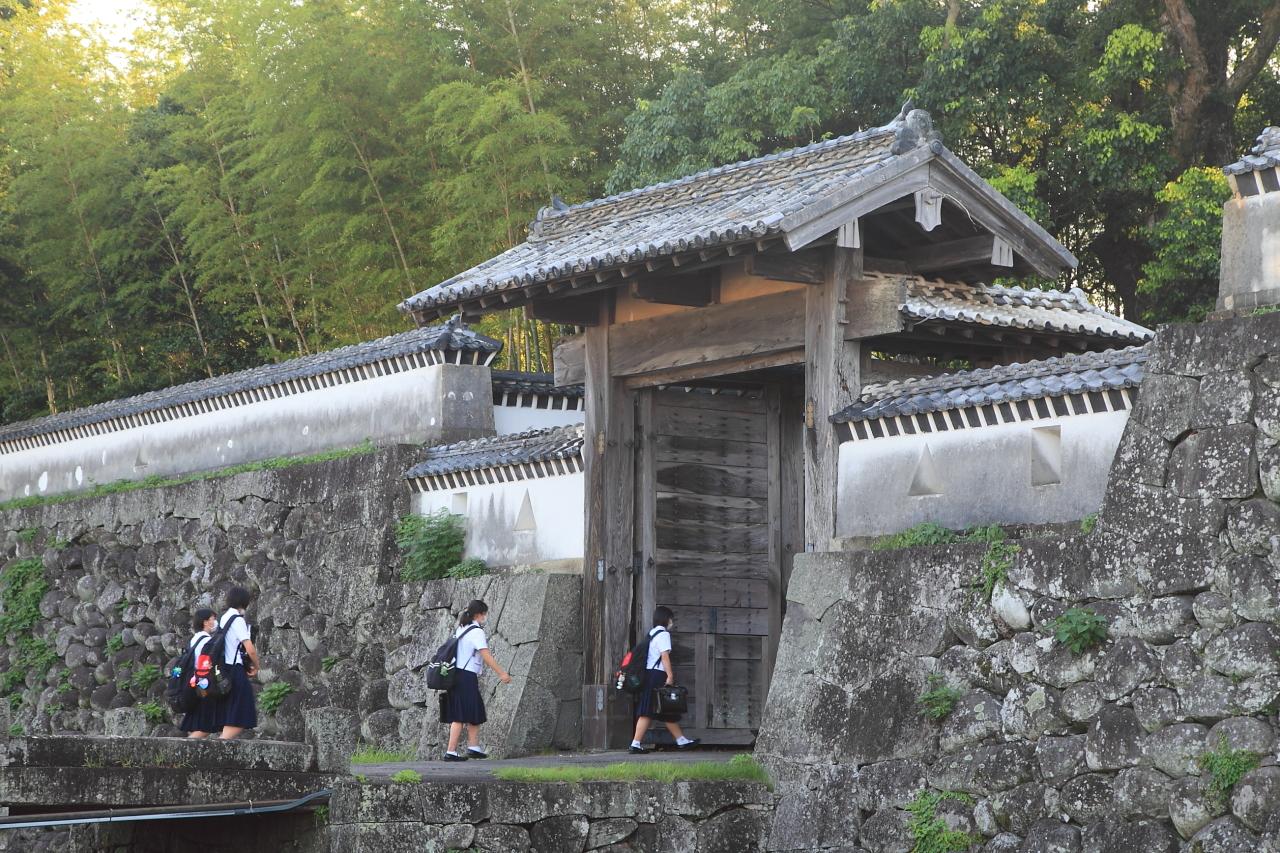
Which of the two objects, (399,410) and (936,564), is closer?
(936,564)

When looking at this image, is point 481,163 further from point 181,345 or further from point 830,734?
point 830,734

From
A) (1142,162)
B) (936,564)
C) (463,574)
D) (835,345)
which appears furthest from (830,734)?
(1142,162)

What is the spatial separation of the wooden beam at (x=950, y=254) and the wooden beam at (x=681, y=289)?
5.17 ft

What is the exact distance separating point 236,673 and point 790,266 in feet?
17.5

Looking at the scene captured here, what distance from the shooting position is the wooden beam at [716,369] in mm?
12859

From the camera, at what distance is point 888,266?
Answer: 13094 millimetres

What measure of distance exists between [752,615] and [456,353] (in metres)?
3.95

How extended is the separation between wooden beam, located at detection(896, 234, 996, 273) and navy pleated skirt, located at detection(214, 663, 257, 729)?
624 centimetres

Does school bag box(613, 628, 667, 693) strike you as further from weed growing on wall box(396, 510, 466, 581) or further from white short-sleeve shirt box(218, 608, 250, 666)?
white short-sleeve shirt box(218, 608, 250, 666)

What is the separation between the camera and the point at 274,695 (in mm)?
16547

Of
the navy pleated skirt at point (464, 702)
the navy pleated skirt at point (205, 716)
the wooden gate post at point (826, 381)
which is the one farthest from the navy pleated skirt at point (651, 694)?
the navy pleated skirt at point (205, 716)

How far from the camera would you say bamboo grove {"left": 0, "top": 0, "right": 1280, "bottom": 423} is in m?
19.5

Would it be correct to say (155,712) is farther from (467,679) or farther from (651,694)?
(651,694)

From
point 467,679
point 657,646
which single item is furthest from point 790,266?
point 467,679
